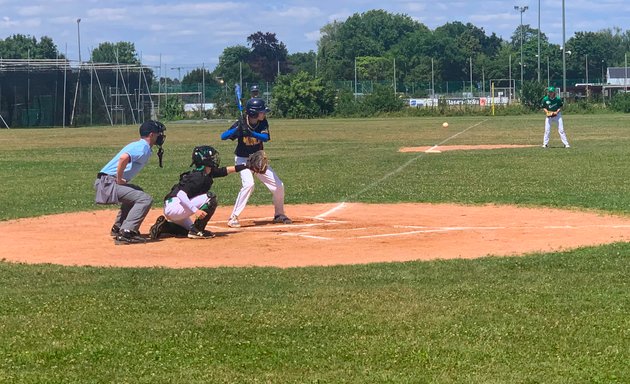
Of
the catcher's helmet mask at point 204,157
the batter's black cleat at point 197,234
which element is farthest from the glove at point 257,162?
the batter's black cleat at point 197,234

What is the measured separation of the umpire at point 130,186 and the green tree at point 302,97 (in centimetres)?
6565

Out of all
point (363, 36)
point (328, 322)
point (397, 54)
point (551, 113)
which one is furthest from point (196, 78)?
point (328, 322)

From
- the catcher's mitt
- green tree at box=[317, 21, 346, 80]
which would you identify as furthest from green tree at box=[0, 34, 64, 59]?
the catcher's mitt

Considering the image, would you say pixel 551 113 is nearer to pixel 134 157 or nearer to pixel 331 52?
pixel 134 157

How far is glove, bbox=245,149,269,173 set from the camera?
12.4 m

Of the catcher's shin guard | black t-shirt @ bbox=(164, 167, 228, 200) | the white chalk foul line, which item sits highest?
black t-shirt @ bbox=(164, 167, 228, 200)

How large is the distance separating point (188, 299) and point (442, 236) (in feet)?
15.2

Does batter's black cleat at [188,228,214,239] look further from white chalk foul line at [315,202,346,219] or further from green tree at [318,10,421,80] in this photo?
green tree at [318,10,421,80]

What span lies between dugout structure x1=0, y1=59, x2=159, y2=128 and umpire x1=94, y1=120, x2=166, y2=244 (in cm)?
5504

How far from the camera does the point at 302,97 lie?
253 ft

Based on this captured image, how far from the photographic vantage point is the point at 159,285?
27.7 feet

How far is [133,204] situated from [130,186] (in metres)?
0.24

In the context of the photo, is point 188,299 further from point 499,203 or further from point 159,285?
point 499,203

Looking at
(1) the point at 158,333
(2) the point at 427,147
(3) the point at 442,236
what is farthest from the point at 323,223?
(2) the point at 427,147
